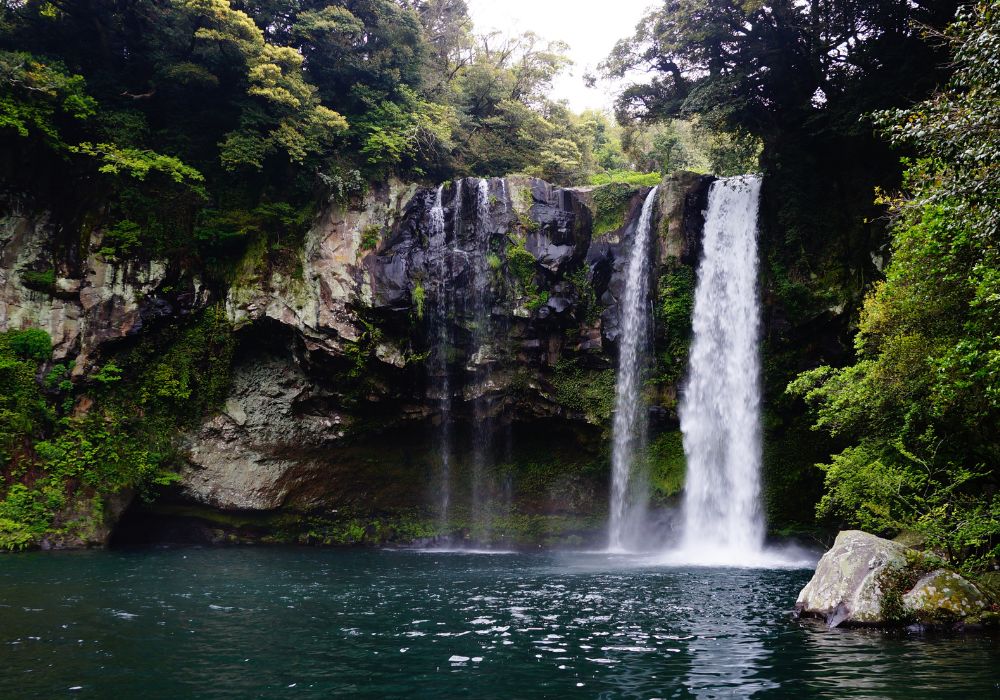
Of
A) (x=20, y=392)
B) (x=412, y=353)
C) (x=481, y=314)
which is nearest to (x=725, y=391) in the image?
(x=481, y=314)

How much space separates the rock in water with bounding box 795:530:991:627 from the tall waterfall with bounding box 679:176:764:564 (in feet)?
27.5

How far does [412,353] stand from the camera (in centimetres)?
1916

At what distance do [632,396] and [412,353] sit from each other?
20.9 feet

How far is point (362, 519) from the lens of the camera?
20.6m

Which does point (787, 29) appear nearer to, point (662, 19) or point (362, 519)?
point (662, 19)

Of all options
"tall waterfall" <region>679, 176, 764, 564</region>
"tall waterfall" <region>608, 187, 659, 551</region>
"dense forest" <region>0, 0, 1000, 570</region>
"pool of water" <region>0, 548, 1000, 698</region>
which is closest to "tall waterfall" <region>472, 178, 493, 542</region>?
"dense forest" <region>0, 0, 1000, 570</region>

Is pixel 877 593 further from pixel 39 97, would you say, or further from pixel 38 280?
pixel 39 97

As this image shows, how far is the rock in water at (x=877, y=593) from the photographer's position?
8.18 meters

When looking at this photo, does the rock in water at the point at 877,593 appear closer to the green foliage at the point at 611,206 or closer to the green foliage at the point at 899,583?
the green foliage at the point at 899,583

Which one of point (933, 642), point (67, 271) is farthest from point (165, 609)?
point (67, 271)

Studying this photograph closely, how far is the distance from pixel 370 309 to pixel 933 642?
14.6m

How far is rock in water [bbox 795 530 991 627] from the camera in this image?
8.18m

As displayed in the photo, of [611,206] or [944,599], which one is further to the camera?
[611,206]

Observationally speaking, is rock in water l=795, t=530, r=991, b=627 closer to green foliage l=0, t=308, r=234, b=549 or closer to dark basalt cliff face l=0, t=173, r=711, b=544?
dark basalt cliff face l=0, t=173, r=711, b=544
